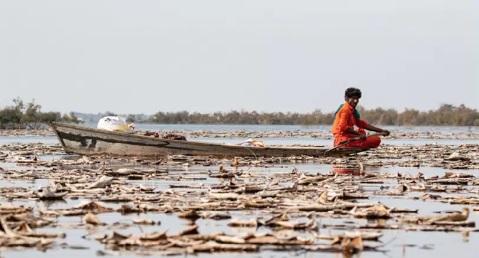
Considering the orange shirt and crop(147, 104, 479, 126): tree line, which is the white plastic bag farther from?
crop(147, 104, 479, 126): tree line

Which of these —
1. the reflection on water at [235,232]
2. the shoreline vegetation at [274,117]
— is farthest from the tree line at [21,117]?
the reflection on water at [235,232]

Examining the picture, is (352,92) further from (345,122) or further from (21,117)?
(21,117)

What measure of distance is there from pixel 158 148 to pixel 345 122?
5221mm

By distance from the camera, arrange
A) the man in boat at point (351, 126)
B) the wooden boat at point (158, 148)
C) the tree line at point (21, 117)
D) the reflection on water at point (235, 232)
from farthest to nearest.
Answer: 1. the tree line at point (21, 117)
2. the wooden boat at point (158, 148)
3. the man in boat at point (351, 126)
4. the reflection on water at point (235, 232)

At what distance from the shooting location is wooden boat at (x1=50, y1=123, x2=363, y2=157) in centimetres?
2767

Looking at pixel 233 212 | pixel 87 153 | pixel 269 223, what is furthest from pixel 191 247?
pixel 87 153

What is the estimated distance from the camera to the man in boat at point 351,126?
25.3 m

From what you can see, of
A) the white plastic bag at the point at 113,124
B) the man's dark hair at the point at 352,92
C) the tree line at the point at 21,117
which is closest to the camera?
the man's dark hair at the point at 352,92

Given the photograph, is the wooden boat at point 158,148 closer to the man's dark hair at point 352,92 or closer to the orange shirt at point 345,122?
the orange shirt at point 345,122

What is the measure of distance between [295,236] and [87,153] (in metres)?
18.8

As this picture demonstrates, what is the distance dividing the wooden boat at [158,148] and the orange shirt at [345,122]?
0.71 m

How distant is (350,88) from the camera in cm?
2505

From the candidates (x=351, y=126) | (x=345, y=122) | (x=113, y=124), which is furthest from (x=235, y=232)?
(x=113, y=124)

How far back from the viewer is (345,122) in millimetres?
25828
